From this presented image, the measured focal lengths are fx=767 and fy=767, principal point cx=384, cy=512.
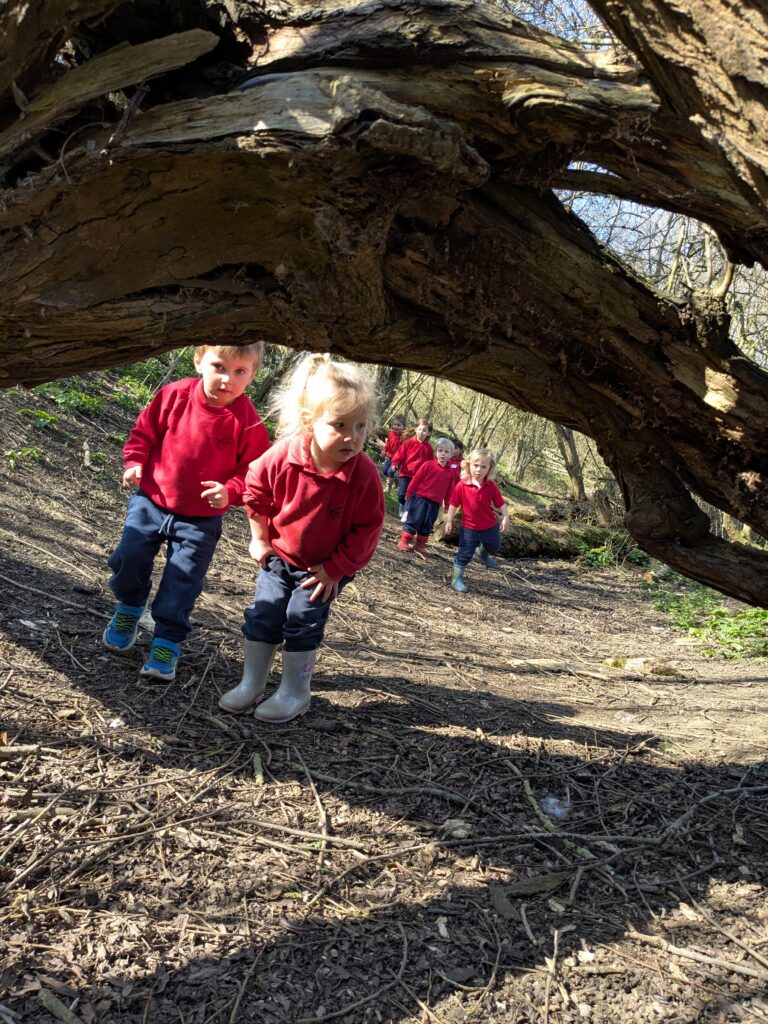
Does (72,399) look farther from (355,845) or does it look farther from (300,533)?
(355,845)

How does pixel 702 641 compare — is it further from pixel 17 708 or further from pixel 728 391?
pixel 17 708

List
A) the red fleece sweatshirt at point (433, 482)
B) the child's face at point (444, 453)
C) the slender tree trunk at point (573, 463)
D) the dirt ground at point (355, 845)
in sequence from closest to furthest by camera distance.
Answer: the dirt ground at point (355, 845)
the red fleece sweatshirt at point (433, 482)
the child's face at point (444, 453)
the slender tree trunk at point (573, 463)

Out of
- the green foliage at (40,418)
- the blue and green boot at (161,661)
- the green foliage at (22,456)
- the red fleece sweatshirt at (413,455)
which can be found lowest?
the blue and green boot at (161,661)

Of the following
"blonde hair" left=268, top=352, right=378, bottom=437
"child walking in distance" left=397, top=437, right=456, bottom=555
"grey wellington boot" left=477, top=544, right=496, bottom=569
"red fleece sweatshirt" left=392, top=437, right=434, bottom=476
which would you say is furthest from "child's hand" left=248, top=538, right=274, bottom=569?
"red fleece sweatshirt" left=392, top=437, right=434, bottom=476

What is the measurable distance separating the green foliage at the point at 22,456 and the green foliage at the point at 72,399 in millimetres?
2014

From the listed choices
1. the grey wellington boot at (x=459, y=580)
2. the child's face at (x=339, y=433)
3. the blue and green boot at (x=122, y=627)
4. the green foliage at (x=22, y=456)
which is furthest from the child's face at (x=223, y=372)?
the grey wellington boot at (x=459, y=580)

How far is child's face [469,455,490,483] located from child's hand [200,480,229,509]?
7250mm

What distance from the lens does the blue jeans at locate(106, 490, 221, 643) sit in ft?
11.8

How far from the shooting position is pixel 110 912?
2123 mm

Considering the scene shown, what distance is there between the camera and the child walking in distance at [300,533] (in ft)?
11.0

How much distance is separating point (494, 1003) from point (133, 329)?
2.19 m

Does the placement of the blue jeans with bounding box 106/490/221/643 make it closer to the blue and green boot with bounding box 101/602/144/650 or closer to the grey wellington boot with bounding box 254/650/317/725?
the blue and green boot with bounding box 101/602/144/650

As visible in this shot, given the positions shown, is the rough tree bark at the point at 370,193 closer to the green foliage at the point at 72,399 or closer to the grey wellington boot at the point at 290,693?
the grey wellington boot at the point at 290,693

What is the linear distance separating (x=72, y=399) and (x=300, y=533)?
717 centimetres
